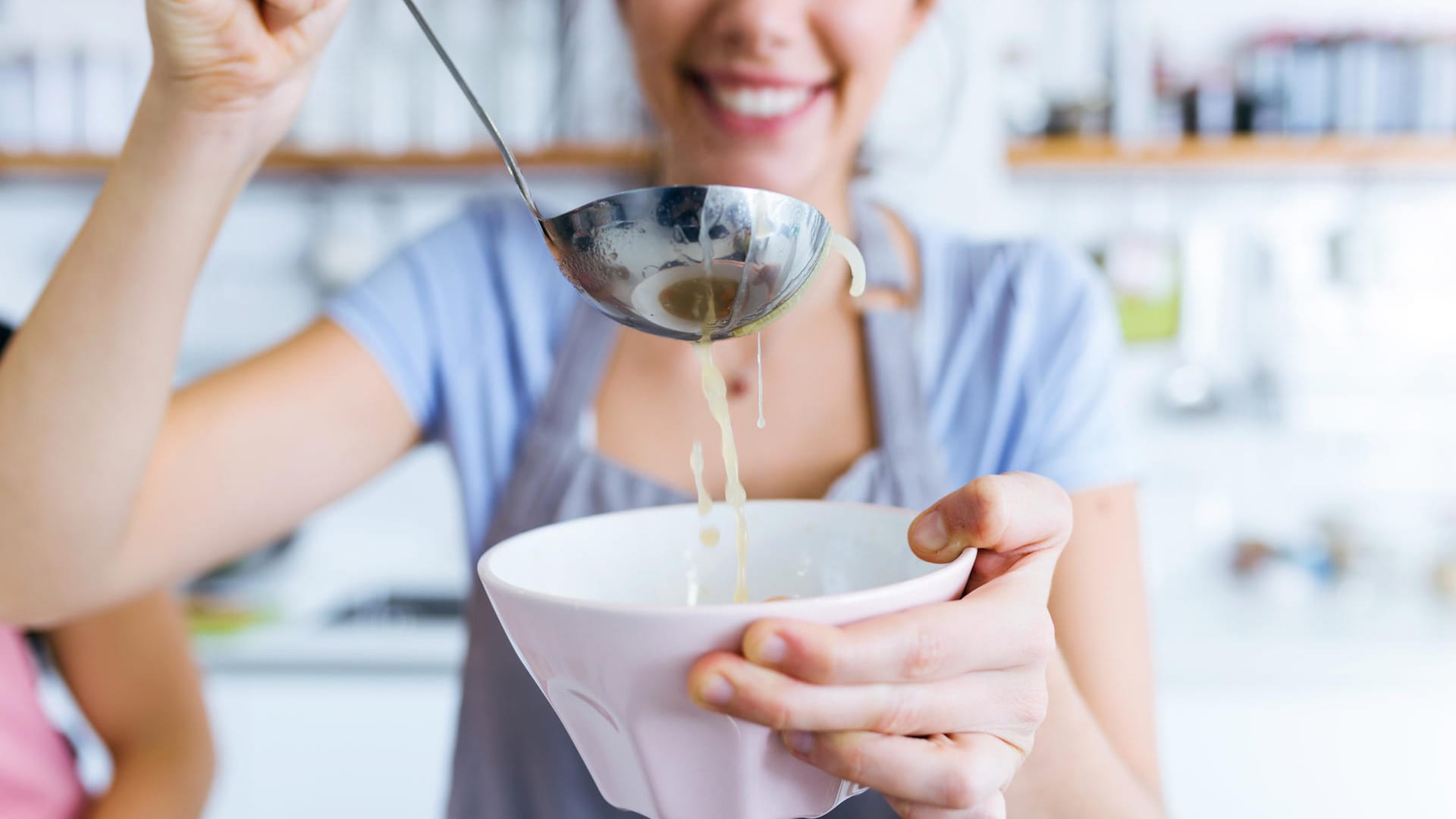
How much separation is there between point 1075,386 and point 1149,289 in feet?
6.23

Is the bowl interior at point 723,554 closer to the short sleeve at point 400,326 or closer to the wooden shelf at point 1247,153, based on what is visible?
the short sleeve at point 400,326

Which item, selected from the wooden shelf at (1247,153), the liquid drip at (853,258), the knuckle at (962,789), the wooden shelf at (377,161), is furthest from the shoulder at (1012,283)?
the wooden shelf at (1247,153)

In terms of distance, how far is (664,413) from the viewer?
2.96 ft

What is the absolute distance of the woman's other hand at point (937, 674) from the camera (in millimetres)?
387

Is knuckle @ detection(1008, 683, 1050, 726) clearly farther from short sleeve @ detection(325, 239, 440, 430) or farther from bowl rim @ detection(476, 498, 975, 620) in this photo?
short sleeve @ detection(325, 239, 440, 430)

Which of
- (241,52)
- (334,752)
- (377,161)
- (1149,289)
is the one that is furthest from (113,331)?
(1149,289)

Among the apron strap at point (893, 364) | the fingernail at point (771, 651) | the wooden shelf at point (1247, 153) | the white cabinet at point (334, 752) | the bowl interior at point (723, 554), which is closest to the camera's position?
the fingernail at point (771, 651)

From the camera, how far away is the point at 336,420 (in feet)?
2.73

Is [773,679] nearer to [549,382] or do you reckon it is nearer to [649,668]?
[649,668]

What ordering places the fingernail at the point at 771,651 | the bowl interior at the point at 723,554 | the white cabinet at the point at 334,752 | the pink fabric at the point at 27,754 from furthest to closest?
the white cabinet at the point at 334,752 < the pink fabric at the point at 27,754 < the bowl interior at the point at 723,554 < the fingernail at the point at 771,651

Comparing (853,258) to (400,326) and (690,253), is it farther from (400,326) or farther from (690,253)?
(400,326)

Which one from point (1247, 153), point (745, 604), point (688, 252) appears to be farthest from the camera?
point (1247, 153)

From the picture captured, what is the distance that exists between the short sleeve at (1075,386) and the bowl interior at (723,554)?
11.8 inches

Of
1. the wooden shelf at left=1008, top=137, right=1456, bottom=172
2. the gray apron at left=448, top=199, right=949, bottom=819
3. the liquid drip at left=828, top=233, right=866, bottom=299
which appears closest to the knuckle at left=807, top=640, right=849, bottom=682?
the liquid drip at left=828, top=233, right=866, bottom=299
